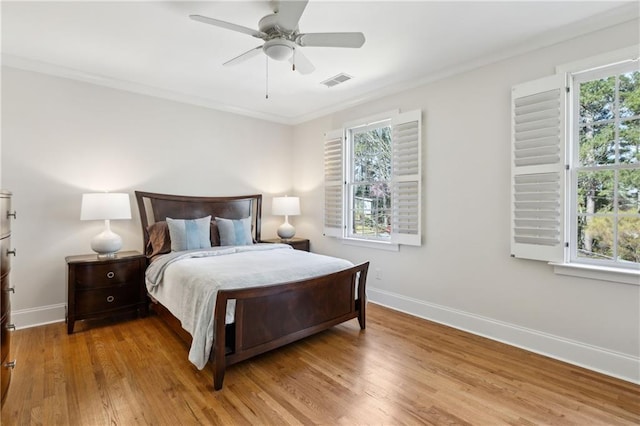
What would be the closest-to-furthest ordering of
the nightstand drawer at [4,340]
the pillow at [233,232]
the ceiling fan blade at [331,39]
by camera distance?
the nightstand drawer at [4,340], the ceiling fan blade at [331,39], the pillow at [233,232]

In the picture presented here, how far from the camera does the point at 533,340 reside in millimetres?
2799

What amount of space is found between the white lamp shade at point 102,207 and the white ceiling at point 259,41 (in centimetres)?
138

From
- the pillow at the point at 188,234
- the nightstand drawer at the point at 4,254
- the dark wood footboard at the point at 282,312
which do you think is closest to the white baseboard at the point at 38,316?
the pillow at the point at 188,234

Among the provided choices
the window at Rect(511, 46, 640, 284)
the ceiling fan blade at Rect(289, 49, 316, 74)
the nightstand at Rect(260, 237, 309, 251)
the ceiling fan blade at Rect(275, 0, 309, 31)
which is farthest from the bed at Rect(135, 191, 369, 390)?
the ceiling fan blade at Rect(275, 0, 309, 31)

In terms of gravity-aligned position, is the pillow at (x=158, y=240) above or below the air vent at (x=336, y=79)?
A: below

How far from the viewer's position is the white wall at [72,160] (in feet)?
10.7

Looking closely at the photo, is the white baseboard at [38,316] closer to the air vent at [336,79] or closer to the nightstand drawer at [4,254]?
the nightstand drawer at [4,254]

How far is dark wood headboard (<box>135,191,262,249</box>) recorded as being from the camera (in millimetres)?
3945

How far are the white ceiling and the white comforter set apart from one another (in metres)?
1.99

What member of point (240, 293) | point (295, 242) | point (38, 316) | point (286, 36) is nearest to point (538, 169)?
point (286, 36)

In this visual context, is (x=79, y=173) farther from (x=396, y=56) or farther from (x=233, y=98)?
(x=396, y=56)

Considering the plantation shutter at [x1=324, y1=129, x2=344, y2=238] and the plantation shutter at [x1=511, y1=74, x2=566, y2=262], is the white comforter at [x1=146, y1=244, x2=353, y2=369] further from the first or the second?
the plantation shutter at [x1=511, y1=74, x2=566, y2=262]

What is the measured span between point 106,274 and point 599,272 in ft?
14.5

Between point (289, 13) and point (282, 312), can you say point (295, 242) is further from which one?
point (289, 13)
